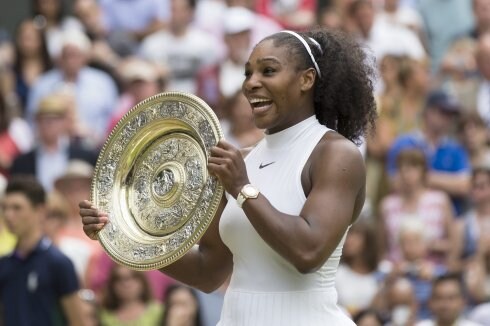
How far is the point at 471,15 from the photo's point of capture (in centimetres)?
1313

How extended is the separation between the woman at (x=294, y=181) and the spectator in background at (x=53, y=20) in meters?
8.01

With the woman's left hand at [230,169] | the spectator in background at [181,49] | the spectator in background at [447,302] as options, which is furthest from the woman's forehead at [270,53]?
the spectator in background at [181,49]

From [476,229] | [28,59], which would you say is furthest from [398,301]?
[28,59]

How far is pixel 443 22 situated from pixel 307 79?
833 centimetres

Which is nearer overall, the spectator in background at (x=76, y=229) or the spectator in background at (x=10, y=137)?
the spectator in background at (x=76, y=229)

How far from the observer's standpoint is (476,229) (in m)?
10.0

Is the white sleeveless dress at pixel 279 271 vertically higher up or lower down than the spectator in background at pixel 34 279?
higher up

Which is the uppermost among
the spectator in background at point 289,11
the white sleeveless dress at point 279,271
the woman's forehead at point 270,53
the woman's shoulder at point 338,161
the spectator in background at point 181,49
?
the woman's forehead at point 270,53

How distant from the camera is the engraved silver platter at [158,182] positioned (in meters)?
5.04

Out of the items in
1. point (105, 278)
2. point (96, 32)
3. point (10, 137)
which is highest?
point (96, 32)

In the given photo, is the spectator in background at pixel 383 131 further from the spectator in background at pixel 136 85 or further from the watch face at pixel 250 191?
the watch face at pixel 250 191

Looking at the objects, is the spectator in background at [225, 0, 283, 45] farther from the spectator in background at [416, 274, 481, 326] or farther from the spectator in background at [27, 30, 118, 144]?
the spectator in background at [416, 274, 481, 326]

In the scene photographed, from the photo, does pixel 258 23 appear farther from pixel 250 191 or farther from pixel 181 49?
pixel 250 191

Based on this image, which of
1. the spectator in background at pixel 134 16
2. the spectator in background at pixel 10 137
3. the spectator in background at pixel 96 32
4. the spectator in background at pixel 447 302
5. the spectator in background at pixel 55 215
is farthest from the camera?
the spectator in background at pixel 134 16
